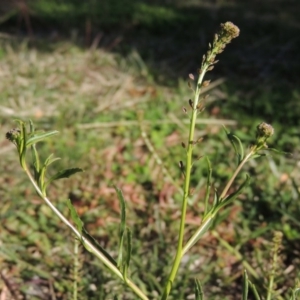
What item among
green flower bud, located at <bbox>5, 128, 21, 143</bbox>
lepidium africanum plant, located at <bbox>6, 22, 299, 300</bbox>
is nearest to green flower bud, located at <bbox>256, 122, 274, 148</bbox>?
lepidium africanum plant, located at <bbox>6, 22, 299, 300</bbox>

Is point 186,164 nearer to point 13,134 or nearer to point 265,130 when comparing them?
point 265,130

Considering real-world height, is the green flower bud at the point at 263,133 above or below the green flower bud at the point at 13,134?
above

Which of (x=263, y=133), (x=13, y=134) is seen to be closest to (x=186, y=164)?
(x=263, y=133)

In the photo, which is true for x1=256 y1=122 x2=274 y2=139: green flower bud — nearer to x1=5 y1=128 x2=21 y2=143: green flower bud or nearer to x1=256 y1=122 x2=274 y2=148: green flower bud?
x1=256 y1=122 x2=274 y2=148: green flower bud

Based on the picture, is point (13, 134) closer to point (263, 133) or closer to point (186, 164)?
point (186, 164)

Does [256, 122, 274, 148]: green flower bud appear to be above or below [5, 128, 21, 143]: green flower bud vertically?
above

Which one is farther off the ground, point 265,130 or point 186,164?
point 265,130

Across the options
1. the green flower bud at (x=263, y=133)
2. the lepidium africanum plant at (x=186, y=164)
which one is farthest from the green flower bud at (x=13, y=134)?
the green flower bud at (x=263, y=133)

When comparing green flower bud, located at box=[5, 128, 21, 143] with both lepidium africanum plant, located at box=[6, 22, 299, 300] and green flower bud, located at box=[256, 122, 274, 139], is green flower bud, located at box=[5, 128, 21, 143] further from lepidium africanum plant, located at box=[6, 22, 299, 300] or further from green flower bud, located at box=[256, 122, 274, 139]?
green flower bud, located at box=[256, 122, 274, 139]

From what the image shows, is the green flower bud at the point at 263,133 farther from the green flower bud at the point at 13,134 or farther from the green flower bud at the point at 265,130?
the green flower bud at the point at 13,134

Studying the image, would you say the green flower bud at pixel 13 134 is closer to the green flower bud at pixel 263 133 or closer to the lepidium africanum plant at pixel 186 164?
the lepidium africanum plant at pixel 186 164

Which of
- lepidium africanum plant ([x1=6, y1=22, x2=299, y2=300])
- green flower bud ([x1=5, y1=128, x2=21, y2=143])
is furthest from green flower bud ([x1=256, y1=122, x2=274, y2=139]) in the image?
green flower bud ([x1=5, y1=128, x2=21, y2=143])

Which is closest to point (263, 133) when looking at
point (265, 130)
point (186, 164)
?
point (265, 130)
